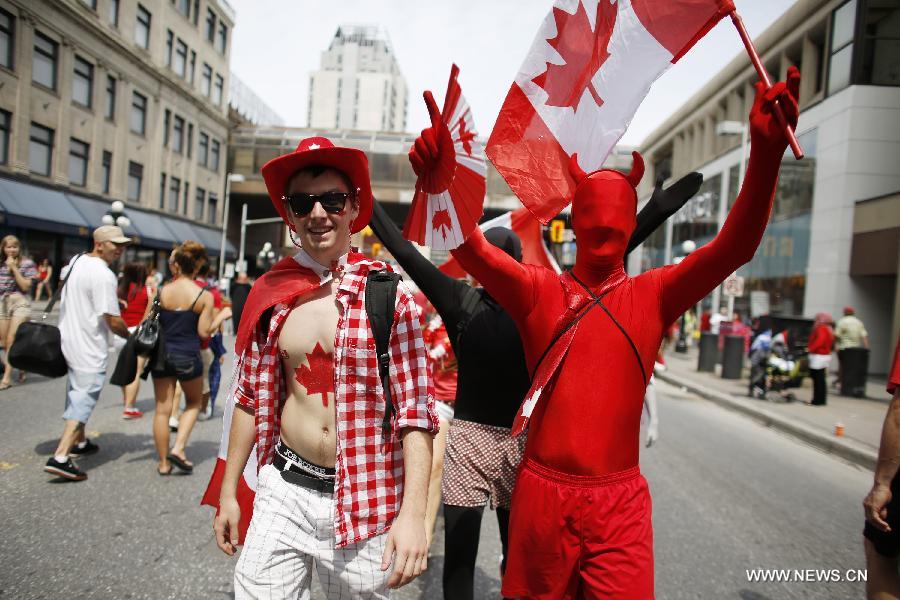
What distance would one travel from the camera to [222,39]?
39625 millimetres

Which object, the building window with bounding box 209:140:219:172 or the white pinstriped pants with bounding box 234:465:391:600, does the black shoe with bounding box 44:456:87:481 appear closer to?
the white pinstriped pants with bounding box 234:465:391:600

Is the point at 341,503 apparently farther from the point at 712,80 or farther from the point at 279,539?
the point at 712,80

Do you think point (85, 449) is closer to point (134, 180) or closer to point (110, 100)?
point (110, 100)

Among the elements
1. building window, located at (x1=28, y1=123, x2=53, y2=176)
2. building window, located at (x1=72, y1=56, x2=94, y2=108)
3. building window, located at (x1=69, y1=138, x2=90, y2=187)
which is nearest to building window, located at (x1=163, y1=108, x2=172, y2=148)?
building window, located at (x1=72, y1=56, x2=94, y2=108)

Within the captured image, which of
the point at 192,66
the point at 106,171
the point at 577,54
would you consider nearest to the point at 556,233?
the point at 577,54

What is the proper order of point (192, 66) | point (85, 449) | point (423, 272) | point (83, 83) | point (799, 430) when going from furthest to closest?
1. point (192, 66)
2. point (83, 83)
3. point (799, 430)
4. point (85, 449)
5. point (423, 272)

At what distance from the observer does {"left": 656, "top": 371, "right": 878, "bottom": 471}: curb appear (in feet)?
25.1

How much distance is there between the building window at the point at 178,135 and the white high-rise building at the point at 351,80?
97728mm

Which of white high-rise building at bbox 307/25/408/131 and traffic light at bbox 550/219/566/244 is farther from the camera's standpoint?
white high-rise building at bbox 307/25/408/131

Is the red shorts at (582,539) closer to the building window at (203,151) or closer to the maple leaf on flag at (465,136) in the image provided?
the maple leaf on flag at (465,136)

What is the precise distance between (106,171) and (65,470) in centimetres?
2839

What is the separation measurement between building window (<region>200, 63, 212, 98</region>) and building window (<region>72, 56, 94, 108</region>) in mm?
11715

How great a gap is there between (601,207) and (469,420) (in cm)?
121

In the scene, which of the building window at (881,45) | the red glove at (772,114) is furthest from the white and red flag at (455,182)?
the building window at (881,45)
